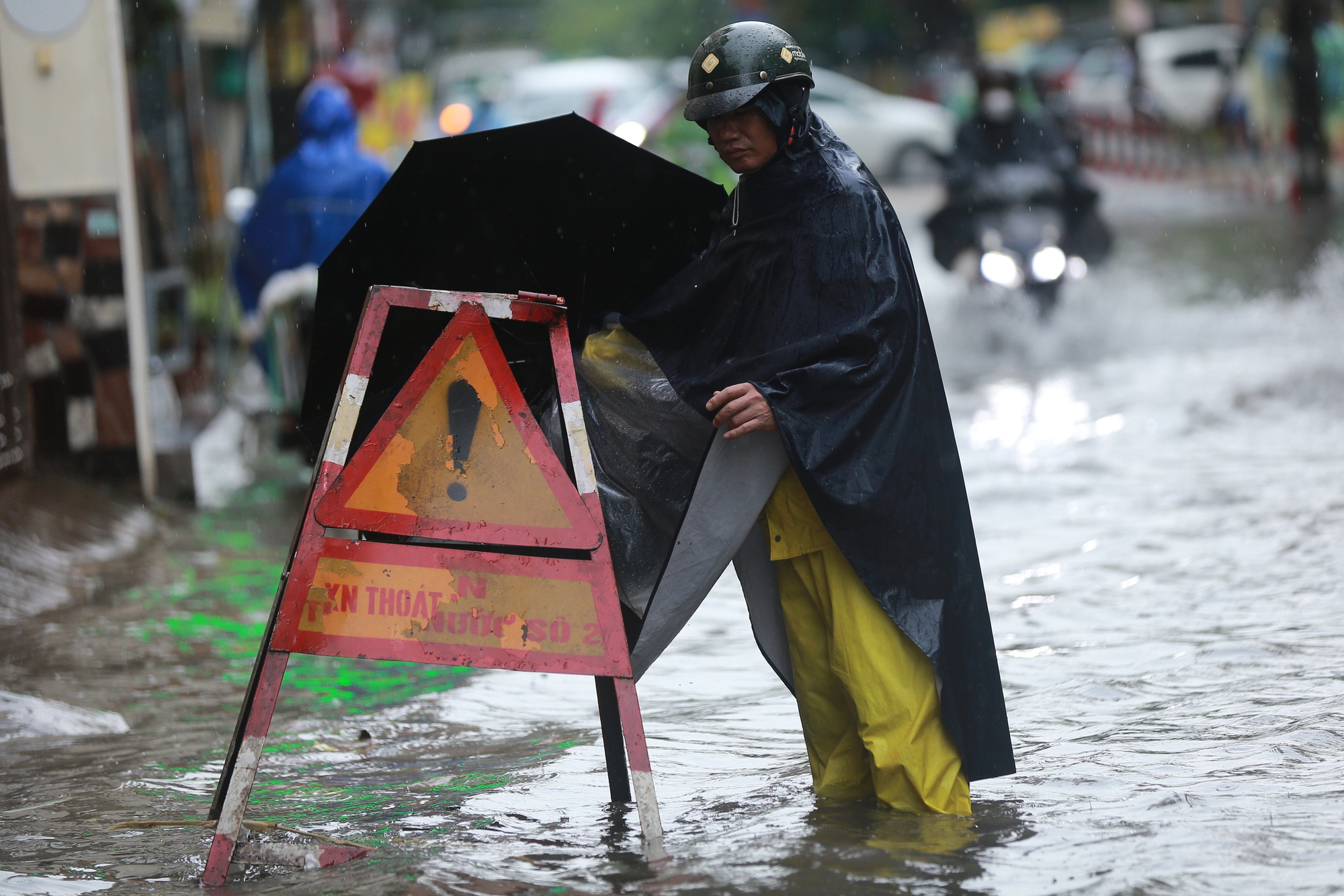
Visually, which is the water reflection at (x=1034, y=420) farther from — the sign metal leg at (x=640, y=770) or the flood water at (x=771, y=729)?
the sign metal leg at (x=640, y=770)

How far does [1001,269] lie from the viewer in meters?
12.3

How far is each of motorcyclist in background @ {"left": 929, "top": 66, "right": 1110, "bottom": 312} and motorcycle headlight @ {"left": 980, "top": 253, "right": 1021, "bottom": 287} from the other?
0.14m

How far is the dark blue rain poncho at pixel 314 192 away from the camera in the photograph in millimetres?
9016

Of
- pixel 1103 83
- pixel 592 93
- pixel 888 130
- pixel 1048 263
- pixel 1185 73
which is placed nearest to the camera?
pixel 1048 263

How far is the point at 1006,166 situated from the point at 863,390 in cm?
926

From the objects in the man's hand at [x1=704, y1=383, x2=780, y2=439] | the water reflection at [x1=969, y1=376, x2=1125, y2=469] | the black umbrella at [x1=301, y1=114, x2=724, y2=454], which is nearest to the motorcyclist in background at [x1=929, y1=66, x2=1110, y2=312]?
the water reflection at [x1=969, y1=376, x2=1125, y2=469]

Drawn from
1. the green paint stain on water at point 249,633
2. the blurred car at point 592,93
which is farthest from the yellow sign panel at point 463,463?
the blurred car at point 592,93

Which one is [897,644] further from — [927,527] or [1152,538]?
[1152,538]

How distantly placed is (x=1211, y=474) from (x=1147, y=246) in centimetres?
1060

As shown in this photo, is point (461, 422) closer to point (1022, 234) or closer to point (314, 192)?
point (314, 192)

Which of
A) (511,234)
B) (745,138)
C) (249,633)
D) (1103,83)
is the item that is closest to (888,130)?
(1103,83)

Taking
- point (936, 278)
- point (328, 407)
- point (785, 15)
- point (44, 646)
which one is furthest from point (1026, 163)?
point (785, 15)

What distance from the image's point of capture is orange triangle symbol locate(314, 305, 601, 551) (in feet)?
11.5

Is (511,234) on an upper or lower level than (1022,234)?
lower
